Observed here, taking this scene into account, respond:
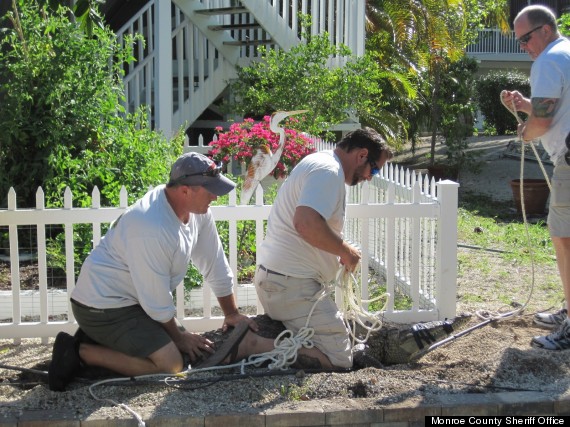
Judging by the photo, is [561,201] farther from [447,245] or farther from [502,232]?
[502,232]

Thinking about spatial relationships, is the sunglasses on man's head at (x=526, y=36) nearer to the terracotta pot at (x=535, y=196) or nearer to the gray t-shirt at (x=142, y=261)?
the gray t-shirt at (x=142, y=261)

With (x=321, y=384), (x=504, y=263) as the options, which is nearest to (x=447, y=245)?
(x=321, y=384)

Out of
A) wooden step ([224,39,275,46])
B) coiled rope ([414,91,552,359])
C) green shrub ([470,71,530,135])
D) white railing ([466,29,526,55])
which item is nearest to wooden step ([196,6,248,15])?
wooden step ([224,39,275,46])

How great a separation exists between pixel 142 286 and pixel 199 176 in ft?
2.16

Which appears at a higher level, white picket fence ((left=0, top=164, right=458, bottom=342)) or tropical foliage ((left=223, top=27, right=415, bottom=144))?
tropical foliage ((left=223, top=27, right=415, bottom=144))

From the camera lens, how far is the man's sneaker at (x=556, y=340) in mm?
5340

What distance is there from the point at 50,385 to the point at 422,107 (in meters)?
15.0

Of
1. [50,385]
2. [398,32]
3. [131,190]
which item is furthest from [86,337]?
[398,32]

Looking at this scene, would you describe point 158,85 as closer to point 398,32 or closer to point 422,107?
point 398,32

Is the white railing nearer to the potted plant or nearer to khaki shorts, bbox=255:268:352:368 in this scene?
the potted plant

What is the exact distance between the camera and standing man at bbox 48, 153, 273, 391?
14.8 feet

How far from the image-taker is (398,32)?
624 inches

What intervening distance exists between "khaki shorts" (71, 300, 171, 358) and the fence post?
2.27 metres

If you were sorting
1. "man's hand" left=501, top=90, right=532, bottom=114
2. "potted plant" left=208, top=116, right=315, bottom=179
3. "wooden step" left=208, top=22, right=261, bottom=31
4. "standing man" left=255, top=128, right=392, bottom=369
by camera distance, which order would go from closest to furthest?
1. "standing man" left=255, top=128, right=392, bottom=369
2. "man's hand" left=501, top=90, right=532, bottom=114
3. "potted plant" left=208, top=116, right=315, bottom=179
4. "wooden step" left=208, top=22, right=261, bottom=31
